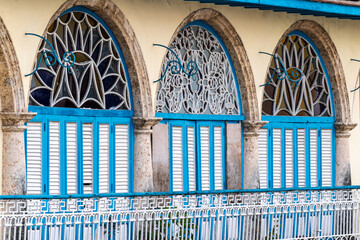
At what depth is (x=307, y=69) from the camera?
21047 mm

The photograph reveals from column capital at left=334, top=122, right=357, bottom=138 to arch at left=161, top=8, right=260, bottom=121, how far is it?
236 centimetres

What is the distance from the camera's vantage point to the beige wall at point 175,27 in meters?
16.1

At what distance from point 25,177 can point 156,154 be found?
2824 mm

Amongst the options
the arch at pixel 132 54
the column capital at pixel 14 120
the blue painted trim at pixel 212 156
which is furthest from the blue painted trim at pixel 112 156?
the blue painted trim at pixel 212 156

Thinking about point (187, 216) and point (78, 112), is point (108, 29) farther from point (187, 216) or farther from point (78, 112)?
point (187, 216)

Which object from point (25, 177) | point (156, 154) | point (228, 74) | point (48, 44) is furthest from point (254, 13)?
point (25, 177)

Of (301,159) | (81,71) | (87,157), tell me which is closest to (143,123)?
(87,157)

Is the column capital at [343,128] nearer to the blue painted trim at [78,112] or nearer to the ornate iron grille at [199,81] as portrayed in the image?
the ornate iron grille at [199,81]

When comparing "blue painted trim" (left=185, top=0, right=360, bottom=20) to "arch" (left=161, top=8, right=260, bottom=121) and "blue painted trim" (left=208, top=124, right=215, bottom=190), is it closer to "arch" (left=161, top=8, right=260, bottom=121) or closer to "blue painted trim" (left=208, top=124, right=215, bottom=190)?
"arch" (left=161, top=8, right=260, bottom=121)

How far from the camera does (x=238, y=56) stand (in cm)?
1948

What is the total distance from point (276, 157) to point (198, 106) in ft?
7.71

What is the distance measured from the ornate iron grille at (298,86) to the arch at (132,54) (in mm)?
3154

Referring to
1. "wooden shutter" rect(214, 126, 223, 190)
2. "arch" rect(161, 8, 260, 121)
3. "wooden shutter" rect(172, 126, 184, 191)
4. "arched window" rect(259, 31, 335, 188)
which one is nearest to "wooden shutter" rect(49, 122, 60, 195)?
"wooden shutter" rect(172, 126, 184, 191)

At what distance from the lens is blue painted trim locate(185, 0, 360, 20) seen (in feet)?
61.0
